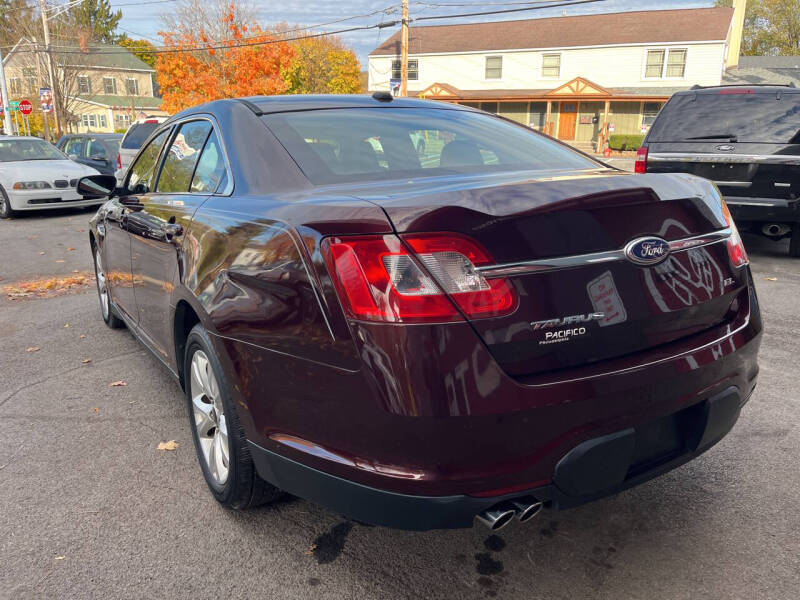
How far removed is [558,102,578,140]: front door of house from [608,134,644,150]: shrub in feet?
10.7

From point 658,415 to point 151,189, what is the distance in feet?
9.85

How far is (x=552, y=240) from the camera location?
187 centimetres

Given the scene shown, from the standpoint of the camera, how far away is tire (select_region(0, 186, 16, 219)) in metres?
12.3

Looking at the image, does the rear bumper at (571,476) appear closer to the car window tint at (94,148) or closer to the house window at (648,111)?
the car window tint at (94,148)

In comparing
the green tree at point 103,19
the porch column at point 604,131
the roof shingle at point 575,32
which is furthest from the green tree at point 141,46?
the porch column at point 604,131

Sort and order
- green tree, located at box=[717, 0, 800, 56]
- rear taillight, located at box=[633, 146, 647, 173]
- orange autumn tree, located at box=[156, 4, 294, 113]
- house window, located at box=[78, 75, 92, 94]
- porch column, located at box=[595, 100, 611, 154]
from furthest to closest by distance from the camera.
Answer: green tree, located at box=[717, 0, 800, 56] → house window, located at box=[78, 75, 92, 94] → porch column, located at box=[595, 100, 611, 154] → orange autumn tree, located at box=[156, 4, 294, 113] → rear taillight, located at box=[633, 146, 647, 173]

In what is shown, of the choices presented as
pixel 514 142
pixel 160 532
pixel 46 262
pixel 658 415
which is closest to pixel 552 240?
pixel 658 415

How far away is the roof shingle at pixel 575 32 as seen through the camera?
35312 millimetres

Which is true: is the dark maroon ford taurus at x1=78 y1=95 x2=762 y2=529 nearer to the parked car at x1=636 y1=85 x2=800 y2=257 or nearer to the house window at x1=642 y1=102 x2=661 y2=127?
the parked car at x1=636 y1=85 x2=800 y2=257

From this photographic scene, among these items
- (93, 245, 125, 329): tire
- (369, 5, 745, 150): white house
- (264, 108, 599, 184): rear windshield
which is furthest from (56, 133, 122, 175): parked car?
(369, 5, 745, 150): white house

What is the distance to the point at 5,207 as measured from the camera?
1244 centimetres

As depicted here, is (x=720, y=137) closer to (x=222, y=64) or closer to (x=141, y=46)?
(x=222, y=64)

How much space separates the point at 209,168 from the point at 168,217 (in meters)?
0.33

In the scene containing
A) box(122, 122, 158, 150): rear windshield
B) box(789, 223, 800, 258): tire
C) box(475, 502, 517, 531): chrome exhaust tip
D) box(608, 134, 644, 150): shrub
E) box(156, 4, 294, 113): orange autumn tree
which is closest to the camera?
box(475, 502, 517, 531): chrome exhaust tip
